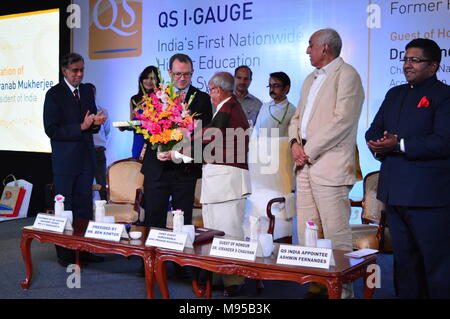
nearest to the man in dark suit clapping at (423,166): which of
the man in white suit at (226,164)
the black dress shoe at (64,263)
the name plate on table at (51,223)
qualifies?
the man in white suit at (226,164)

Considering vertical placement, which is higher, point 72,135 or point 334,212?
point 72,135

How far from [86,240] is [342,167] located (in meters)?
1.50

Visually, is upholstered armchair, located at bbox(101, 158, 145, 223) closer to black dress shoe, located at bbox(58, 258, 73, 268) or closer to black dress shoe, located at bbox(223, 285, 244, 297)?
black dress shoe, located at bbox(58, 258, 73, 268)

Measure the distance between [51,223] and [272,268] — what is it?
61.0 inches

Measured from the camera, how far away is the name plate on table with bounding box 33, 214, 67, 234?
324 cm

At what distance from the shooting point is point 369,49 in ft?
17.5

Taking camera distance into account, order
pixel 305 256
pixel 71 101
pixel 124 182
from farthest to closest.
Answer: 1. pixel 124 182
2. pixel 71 101
3. pixel 305 256

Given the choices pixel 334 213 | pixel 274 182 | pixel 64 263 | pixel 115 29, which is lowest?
pixel 64 263

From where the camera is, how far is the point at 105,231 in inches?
119

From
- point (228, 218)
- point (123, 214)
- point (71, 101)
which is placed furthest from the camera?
point (123, 214)

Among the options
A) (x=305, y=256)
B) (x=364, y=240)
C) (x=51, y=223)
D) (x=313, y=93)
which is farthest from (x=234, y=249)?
(x=364, y=240)

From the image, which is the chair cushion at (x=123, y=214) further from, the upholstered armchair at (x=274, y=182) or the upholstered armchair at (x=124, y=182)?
the upholstered armchair at (x=274, y=182)

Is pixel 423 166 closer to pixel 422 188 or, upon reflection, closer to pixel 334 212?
pixel 422 188

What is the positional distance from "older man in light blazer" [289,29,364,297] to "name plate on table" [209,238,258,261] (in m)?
0.70
